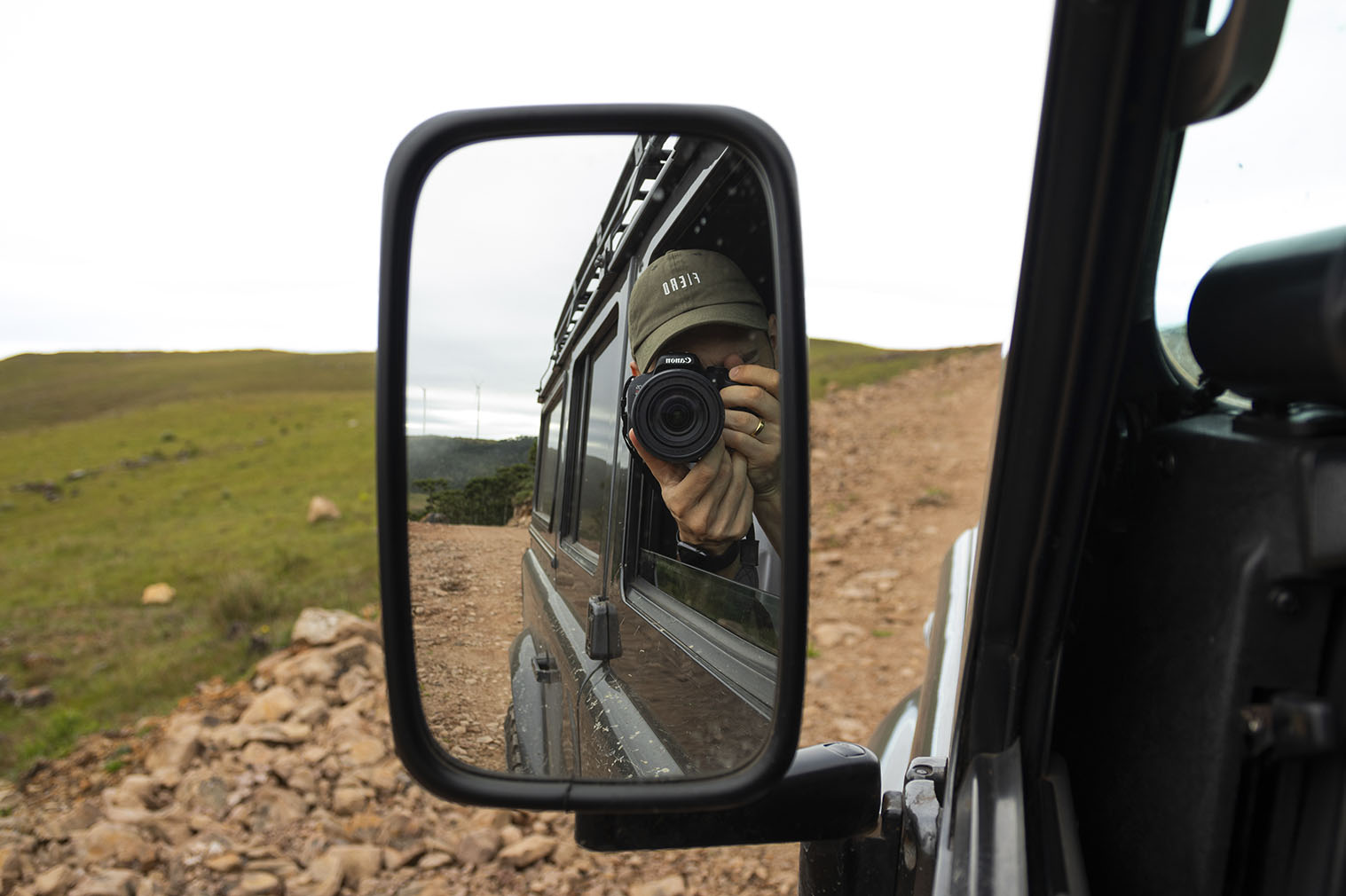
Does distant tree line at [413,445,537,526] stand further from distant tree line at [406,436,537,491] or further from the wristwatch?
the wristwatch

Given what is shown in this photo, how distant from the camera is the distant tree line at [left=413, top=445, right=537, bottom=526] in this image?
1407 millimetres

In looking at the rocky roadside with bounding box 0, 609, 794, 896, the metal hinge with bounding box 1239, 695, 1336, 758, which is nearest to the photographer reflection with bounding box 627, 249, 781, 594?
the metal hinge with bounding box 1239, 695, 1336, 758

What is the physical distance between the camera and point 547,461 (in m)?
1.75

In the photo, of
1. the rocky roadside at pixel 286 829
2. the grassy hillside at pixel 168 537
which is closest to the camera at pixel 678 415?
the grassy hillside at pixel 168 537

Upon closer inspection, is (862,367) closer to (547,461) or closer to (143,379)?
(547,461)

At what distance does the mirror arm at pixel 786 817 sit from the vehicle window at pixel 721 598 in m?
Result: 0.18

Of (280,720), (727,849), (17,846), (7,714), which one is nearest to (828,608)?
(727,849)

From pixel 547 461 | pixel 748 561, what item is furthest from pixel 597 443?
pixel 748 561

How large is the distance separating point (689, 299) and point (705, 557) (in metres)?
0.41

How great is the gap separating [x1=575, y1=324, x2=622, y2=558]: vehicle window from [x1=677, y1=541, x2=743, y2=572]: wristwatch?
10.1 inches

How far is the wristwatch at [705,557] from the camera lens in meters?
1.38

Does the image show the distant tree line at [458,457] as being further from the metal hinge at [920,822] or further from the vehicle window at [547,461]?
the metal hinge at [920,822]

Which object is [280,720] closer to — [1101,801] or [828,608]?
[828,608]

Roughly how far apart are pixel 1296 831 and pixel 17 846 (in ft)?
20.1
